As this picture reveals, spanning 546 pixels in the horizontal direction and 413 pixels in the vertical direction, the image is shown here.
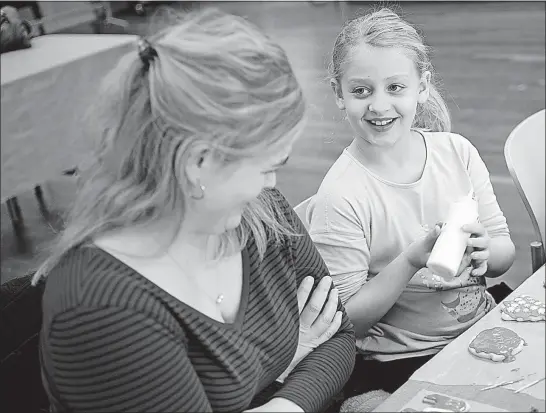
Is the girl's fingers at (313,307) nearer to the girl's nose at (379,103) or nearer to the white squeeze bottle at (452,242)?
the white squeeze bottle at (452,242)

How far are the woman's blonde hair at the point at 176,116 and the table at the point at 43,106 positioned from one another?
1962 millimetres

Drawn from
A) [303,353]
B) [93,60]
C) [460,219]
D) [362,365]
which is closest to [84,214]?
[303,353]

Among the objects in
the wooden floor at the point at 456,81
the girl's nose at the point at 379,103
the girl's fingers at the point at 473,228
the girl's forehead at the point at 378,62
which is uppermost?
the girl's forehead at the point at 378,62

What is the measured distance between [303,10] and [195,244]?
6.05 meters

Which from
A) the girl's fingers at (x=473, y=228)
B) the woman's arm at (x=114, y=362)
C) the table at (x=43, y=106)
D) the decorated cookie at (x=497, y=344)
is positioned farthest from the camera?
the table at (x=43, y=106)

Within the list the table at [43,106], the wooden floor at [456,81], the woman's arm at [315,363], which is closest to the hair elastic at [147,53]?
the woman's arm at [315,363]

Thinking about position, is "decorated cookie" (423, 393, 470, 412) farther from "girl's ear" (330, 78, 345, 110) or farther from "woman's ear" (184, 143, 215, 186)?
"girl's ear" (330, 78, 345, 110)

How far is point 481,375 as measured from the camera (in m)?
1.25

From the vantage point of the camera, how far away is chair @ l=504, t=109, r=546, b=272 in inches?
73.0

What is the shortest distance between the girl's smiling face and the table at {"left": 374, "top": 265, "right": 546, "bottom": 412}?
0.47 metres

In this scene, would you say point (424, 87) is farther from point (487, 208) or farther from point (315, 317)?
point (315, 317)

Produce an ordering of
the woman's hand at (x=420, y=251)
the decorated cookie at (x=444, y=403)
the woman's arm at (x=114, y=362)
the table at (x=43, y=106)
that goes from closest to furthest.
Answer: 1. the woman's arm at (x=114, y=362)
2. the decorated cookie at (x=444, y=403)
3. the woman's hand at (x=420, y=251)
4. the table at (x=43, y=106)

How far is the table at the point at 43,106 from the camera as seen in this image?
310 centimetres

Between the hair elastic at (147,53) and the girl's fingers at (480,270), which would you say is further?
the girl's fingers at (480,270)
